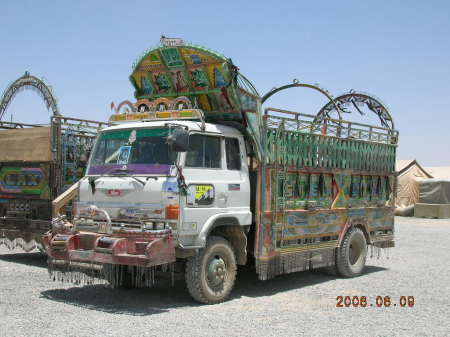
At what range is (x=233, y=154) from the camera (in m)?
9.00

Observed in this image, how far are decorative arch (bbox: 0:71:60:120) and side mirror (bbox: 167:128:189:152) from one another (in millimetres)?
9279

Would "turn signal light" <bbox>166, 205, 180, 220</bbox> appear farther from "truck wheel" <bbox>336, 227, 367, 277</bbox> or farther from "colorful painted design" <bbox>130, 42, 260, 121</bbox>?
"truck wheel" <bbox>336, 227, 367, 277</bbox>

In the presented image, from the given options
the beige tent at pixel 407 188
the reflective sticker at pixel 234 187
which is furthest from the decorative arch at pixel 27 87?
the beige tent at pixel 407 188

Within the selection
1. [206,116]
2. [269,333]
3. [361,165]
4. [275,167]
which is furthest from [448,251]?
[269,333]

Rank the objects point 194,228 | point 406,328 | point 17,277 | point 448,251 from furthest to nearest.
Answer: point 448,251
point 17,277
point 194,228
point 406,328

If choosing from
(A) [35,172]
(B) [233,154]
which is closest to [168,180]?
(B) [233,154]

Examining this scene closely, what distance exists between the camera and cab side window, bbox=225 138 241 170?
8.89 metres

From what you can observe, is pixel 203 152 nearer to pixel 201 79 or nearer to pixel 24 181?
pixel 201 79

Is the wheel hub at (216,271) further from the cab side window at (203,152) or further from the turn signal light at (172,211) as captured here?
the cab side window at (203,152)

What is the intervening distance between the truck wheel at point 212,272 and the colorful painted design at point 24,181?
495 cm

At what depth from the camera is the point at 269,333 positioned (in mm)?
6844

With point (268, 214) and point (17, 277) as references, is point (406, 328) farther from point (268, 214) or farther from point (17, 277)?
point (17, 277)

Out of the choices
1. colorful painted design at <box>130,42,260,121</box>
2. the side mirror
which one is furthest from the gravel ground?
colorful painted design at <box>130,42,260,121</box>

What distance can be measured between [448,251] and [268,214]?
8949mm
